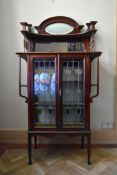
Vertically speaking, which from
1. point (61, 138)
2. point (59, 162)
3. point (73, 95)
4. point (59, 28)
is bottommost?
point (59, 162)

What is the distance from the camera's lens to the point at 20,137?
282cm

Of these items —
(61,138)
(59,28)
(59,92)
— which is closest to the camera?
(59,92)

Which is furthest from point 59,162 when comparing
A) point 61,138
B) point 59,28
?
point 59,28

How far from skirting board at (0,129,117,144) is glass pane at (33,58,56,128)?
1.82 feet

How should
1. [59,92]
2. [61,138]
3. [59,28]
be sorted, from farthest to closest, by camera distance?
[61,138] < [59,28] < [59,92]

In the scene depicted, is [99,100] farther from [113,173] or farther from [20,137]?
[20,137]

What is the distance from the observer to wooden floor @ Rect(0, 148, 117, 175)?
2.10m

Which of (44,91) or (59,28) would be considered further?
(59,28)

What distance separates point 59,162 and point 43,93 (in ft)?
2.74

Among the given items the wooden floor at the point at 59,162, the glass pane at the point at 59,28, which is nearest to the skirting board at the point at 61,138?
the wooden floor at the point at 59,162

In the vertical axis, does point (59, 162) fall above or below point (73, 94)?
below

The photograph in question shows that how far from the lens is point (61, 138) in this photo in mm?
2793

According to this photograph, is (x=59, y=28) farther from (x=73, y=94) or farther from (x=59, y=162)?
(x=59, y=162)

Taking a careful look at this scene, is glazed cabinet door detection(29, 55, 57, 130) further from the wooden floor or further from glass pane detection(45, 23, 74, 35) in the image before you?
glass pane detection(45, 23, 74, 35)
